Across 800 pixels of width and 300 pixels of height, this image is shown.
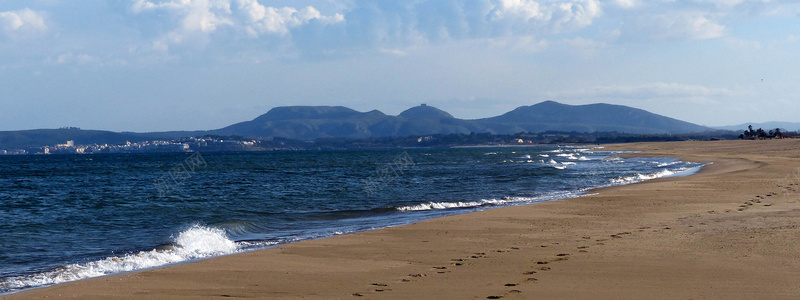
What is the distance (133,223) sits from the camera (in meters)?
18.8

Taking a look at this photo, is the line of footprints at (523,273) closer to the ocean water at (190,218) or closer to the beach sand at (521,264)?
the beach sand at (521,264)

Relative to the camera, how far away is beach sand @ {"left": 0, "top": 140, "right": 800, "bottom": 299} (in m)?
7.82

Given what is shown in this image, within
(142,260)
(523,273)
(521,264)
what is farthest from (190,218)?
(523,273)

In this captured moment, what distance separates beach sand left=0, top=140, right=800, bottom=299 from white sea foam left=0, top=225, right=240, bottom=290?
93cm

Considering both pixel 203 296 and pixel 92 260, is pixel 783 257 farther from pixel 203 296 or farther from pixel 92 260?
pixel 92 260

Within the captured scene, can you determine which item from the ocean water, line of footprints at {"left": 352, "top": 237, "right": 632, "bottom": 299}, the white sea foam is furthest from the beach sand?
the ocean water

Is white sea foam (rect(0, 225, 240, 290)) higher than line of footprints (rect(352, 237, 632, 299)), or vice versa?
line of footprints (rect(352, 237, 632, 299))

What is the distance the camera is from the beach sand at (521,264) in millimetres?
7824

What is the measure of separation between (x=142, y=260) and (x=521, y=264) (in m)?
7.09

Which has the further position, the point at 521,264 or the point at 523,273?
the point at 521,264

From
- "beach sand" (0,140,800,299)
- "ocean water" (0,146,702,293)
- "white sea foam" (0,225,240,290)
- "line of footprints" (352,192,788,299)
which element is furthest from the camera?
"ocean water" (0,146,702,293)

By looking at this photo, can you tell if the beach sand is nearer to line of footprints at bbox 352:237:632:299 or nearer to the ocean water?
line of footprints at bbox 352:237:632:299

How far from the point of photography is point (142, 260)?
460 inches

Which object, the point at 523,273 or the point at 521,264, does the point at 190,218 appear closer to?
the point at 521,264
